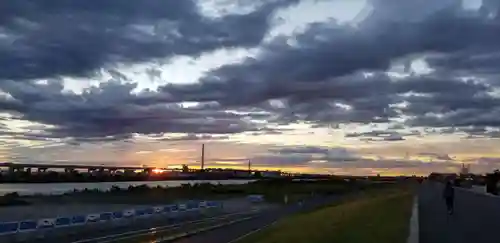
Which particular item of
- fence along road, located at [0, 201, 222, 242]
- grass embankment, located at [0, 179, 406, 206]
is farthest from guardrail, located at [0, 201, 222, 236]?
grass embankment, located at [0, 179, 406, 206]

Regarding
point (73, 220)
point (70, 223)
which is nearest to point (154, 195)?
point (73, 220)

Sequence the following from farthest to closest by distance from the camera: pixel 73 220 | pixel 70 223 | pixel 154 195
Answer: pixel 154 195
pixel 73 220
pixel 70 223

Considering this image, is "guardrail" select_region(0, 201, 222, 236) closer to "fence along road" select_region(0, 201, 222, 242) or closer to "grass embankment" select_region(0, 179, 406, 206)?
"fence along road" select_region(0, 201, 222, 242)

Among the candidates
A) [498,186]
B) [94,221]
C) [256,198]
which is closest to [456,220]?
[94,221]

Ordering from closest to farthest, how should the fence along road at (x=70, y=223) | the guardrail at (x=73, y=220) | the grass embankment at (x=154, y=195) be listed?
the fence along road at (x=70, y=223), the guardrail at (x=73, y=220), the grass embankment at (x=154, y=195)

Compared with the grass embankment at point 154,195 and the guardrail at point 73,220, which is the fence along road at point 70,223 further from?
the grass embankment at point 154,195

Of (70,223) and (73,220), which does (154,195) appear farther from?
(70,223)

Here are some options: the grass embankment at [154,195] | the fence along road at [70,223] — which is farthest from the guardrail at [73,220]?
the grass embankment at [154,195]

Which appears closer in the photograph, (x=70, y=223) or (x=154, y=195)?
(x=70, y=223)

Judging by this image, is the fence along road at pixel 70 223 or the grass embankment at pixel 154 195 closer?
the fence along road at pixel 70 223

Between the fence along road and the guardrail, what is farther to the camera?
the guardrail

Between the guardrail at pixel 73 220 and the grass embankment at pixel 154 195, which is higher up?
the grass embankment at pixel 154 195

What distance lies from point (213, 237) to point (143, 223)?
10685 millimetres

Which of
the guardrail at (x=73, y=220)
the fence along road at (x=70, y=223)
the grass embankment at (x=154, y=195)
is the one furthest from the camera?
the grass embankment at (x=154, y=195)
